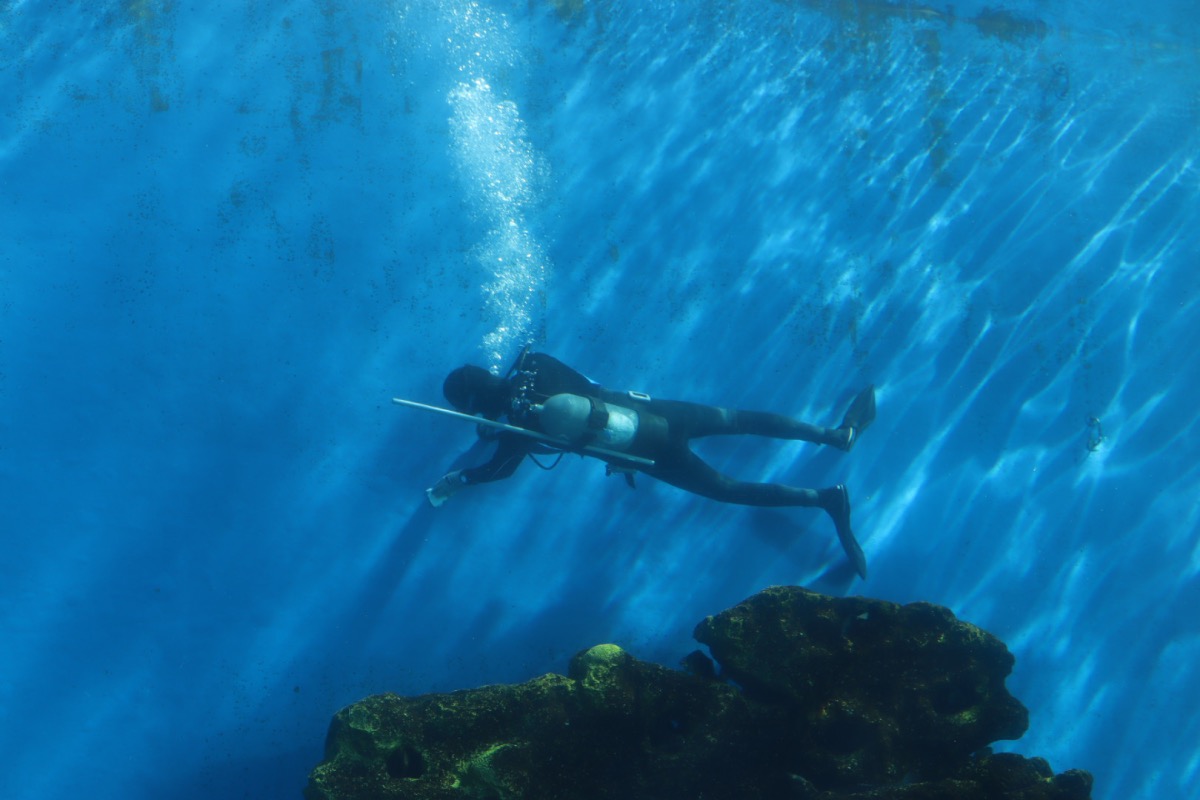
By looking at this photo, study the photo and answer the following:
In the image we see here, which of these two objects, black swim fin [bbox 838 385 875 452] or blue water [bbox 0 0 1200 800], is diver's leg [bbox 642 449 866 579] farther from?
black swim fin [bbox 838 385 875 452]

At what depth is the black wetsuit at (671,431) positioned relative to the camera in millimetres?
4414

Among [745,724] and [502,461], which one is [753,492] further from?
[502,461]

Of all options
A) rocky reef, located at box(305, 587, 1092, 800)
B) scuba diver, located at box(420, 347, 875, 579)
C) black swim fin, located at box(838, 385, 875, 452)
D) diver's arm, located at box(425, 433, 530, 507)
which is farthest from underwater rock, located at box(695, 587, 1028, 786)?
black swim fin, located at box(838, 385, 875, 452)

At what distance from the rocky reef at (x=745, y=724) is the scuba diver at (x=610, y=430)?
109cm

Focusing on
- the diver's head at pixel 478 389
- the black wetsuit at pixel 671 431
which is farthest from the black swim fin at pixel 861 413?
the diver's head at pixel 478 389

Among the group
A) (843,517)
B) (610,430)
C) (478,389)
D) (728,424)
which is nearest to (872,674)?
(843,517)

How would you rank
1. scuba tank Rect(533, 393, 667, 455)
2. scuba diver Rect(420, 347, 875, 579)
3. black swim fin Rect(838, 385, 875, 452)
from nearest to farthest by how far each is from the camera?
1. scuba tank Rect(533, 393, 667, 455)
2. scuba diver Rect(420, 347, 875, 579)
3. black swim fin Rect(838, 385, 875, 452)

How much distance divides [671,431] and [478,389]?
4.78 feet

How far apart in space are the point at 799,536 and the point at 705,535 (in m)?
0.85

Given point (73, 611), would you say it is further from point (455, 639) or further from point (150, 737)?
point (455, 639)

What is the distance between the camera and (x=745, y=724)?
13.0ft

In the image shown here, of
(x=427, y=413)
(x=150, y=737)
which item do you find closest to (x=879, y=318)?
(x=427, y=413)

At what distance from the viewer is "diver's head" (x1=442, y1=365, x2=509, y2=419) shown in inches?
170

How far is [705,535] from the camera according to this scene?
17.9 feet
